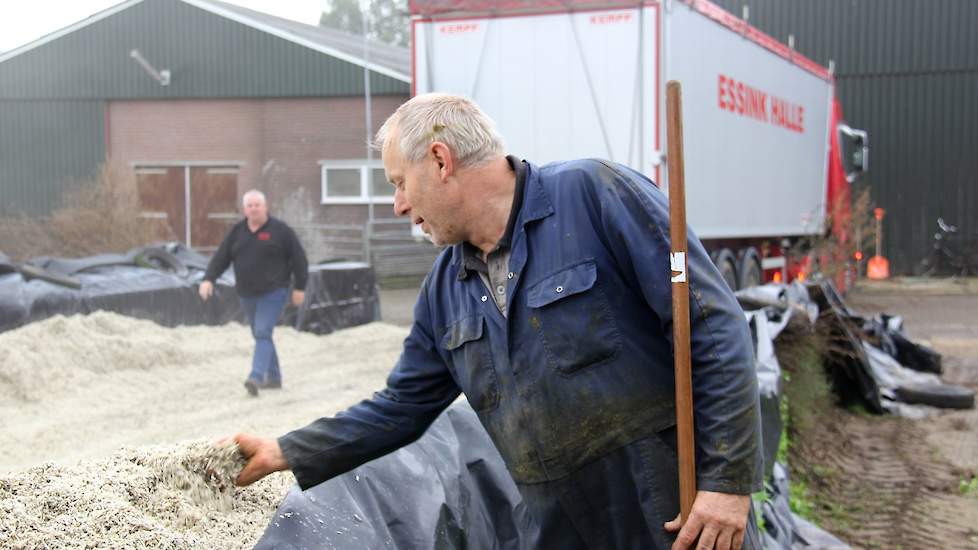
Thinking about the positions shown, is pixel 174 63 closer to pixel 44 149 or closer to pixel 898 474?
pixel 44 149

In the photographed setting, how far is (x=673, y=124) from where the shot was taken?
2.65 m

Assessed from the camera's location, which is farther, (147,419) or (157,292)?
(157,292)

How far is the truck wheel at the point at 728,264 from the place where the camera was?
42.2 feet

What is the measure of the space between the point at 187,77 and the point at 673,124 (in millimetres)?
23657

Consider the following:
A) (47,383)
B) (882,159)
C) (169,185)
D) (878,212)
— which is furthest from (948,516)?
(169,185)

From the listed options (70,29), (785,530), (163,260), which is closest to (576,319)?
(785,530)

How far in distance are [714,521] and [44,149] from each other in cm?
2553

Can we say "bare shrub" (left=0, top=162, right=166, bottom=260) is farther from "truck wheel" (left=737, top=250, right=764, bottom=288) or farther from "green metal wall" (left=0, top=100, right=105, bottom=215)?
"truck wheel" (left=737, top=250, right=764, bottom=288)

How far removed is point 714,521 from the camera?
2533mm

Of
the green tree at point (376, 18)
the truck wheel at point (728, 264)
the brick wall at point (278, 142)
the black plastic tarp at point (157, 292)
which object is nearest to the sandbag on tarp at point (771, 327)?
the truck wheel at point (728, 264)

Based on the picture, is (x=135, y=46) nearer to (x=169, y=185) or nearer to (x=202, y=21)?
(x=202, y=21)

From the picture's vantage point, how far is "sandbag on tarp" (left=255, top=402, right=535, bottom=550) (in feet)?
10.6

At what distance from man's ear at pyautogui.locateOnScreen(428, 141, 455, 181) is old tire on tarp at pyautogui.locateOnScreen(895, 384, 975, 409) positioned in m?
7.47

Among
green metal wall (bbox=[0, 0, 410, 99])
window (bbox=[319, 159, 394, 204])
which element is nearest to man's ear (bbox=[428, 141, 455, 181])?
window (bbox=[319, 159, 394, 204])
